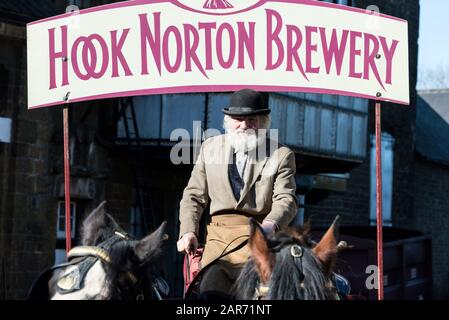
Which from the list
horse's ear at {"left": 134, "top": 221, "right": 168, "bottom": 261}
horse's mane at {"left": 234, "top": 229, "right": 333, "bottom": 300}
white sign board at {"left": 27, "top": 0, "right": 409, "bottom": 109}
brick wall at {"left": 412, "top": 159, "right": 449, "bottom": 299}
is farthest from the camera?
brick wall at {"left": 412, "top": 159, "right": 449, "bottom": 299}

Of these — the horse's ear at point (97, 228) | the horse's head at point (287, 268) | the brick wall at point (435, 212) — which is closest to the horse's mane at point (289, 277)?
the horse's head at point (287, 268)

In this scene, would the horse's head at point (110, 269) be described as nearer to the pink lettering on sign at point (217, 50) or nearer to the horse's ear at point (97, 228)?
the horse's ear at point (97, 228)

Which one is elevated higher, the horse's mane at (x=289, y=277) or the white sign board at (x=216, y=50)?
the white sign board at (x=216, y=50)

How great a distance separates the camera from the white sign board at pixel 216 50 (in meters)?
7.32

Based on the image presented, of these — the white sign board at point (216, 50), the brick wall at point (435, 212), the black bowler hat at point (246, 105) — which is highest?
the white sign board at point (216, 50)

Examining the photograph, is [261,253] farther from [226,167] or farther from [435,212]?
[435,212]

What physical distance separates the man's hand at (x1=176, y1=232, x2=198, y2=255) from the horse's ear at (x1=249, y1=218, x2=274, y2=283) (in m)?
1.10

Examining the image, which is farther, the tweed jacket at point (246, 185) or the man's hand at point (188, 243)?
the tweed jacket at point (246, 185)

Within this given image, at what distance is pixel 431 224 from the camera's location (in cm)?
2950

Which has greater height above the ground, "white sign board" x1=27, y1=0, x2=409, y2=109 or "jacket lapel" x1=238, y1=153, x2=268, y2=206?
"white sign board" x1=27, y1=0, x2=409, y2=109

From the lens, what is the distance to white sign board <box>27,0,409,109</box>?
7.32 metres

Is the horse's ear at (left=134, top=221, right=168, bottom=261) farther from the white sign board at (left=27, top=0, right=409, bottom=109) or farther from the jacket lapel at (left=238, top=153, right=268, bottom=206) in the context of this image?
the white sign board at (left=27, top=0, right=409, bottom=109)

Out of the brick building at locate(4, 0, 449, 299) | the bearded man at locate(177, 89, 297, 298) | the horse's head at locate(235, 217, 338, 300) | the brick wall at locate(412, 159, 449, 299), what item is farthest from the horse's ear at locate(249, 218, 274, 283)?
the brick wall at locate(412, 159, 449, 299)
